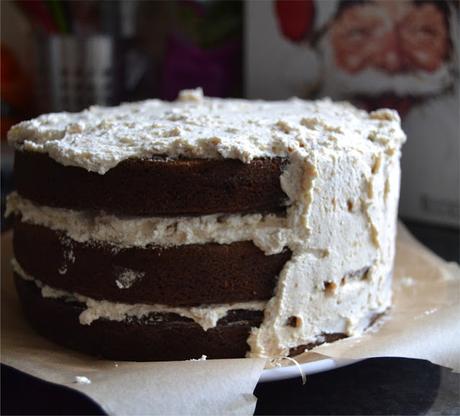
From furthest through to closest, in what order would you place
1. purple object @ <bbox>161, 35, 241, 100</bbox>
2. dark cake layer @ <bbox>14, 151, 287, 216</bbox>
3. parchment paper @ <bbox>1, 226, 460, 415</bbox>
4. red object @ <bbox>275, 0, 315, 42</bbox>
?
1. purple object @ <bbox>161, 35, 241, 100</bbox>
2. red object @ <bbox>275, 0, 315, 42</bbox>
3. dark cake layer @ <bbox>14, 151, 287, 216</bbox>
4. parchment paper @ <bbox>1, 226, 460, 415</bbox>

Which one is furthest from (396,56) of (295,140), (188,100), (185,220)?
(185,220)

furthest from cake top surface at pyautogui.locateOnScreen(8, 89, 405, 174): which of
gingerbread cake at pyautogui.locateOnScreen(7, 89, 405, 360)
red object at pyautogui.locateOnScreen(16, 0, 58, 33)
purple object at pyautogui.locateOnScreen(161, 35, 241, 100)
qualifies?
red object at pyautogui.locateOnScreen(16, 0, 58, 33)

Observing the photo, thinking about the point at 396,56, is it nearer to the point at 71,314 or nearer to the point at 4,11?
the point at 71,314

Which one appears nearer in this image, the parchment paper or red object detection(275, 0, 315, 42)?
the parchment paper

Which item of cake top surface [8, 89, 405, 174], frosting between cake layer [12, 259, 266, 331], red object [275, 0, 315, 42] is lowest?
frosting between cake layer [12, 259, 266, 331]

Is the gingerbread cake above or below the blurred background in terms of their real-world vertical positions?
below

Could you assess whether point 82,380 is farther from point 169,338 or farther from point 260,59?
point 260,59

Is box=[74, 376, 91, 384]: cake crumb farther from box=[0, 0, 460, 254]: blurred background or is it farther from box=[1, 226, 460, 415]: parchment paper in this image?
box=[0, 0, 460, 254]: blurred background
